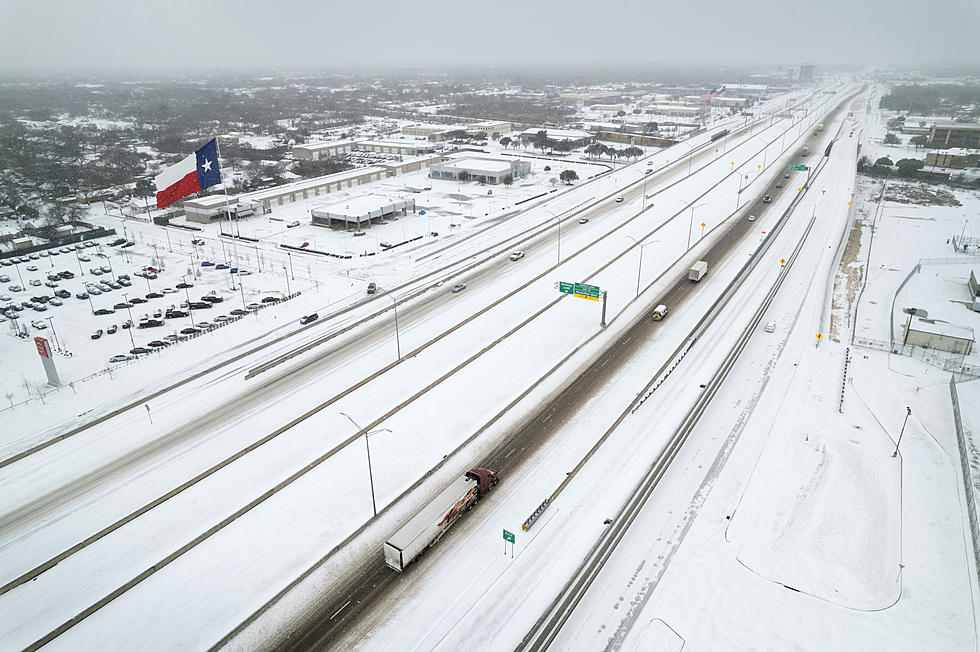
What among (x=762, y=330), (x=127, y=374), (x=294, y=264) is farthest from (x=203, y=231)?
(x=762, y=330)

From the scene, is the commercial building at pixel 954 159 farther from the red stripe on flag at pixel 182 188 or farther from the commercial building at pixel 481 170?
the red stripe on flag at pixel 182 188

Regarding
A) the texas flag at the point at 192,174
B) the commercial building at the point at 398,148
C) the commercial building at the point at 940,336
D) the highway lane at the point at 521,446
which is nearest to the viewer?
the highway lane at the point at 521,446

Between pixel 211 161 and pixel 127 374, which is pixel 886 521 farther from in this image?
pixel 211 161

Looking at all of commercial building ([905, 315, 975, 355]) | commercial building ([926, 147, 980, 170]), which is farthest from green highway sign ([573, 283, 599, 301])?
commercial building ([926, 147, 980, 170])

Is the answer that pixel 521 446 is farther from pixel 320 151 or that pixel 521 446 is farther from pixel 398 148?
pixel 320 151

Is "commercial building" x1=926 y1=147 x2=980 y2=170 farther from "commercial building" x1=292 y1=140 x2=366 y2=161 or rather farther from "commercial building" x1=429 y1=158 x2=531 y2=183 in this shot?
"commercial building" x1=292 y1=140 x2=366 y2=161

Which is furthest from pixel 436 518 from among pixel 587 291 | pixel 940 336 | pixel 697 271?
pixel 940 336

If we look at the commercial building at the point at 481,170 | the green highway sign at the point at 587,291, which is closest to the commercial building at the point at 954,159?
the commercial building at the point at 481,170

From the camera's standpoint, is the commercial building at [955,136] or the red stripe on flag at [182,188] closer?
the red stripe on flag at [182,188]
